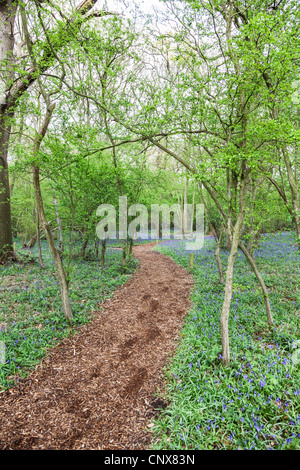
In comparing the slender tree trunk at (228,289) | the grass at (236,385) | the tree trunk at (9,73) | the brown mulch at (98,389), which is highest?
the tree trunk at (9,73)

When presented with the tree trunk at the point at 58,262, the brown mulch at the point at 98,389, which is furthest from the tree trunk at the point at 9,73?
the brown mulch at the point at 98,389

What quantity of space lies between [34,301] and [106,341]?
262 centimetres

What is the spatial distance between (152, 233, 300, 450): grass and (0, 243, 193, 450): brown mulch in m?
0.33

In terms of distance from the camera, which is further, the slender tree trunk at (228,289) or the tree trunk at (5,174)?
the tree trunk at (5,174)

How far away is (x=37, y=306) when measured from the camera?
562 centimetres

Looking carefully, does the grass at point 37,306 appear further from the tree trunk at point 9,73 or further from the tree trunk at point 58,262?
the tree trunk at point 9,73

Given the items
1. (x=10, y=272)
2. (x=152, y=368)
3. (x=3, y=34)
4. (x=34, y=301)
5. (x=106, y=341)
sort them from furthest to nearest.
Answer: (x=10, y=272)
(x=3, y=34)
(x=34, y=301)
(x=106, y=341)
(x=152, y=368)

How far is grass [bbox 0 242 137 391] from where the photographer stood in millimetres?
3865

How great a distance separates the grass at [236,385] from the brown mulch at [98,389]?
330mm

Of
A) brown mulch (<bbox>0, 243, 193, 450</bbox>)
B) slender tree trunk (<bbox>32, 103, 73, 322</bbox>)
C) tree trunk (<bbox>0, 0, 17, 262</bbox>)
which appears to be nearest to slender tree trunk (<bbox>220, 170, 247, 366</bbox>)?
brown mulch (<bbox>0, 243, 193, 450</bbox>)

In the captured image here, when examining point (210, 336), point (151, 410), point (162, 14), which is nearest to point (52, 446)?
point (151, 410)

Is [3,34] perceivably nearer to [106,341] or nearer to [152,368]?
[106,341]

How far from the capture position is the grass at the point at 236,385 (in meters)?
2.46
